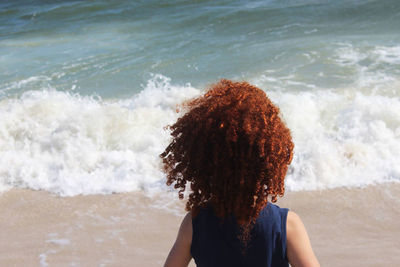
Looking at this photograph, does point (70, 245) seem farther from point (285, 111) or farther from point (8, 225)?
point (285, 111)

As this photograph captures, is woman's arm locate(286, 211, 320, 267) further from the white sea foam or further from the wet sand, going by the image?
the white sea foam

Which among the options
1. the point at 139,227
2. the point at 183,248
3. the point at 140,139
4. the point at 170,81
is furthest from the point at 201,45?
the point at 183,248

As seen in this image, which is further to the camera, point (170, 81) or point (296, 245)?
point (170, 81)

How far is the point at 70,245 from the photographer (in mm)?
3742

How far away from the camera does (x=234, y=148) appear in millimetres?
1407

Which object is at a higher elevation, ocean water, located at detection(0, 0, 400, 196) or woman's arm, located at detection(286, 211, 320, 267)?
woman's arm, located at detection(286, 211, 320, 267)

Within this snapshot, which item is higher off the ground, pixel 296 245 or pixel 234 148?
pixel 234 148

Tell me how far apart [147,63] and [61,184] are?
13.3 ft

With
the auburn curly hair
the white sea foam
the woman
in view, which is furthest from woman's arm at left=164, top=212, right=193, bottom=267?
the white sea foam

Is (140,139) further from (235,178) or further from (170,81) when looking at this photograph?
(235,178)

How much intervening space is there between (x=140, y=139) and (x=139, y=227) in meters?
1.88

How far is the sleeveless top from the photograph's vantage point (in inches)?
58.1

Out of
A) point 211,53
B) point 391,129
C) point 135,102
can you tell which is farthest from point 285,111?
point 211,53

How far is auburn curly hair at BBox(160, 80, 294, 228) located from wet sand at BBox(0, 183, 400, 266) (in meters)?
2.01
